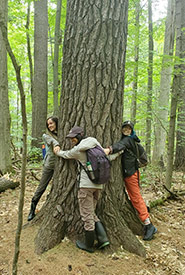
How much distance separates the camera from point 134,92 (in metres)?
7.85

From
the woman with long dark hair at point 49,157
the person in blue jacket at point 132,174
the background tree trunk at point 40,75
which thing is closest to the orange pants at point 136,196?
the person in blue jacket at point 132,174

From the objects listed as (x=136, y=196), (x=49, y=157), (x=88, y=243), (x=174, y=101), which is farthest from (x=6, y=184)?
(x=174, y=101)

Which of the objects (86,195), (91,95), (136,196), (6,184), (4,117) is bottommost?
(6,184)

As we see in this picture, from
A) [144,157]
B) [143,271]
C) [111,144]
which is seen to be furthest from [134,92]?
[143,271]

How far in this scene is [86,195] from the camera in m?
2.96

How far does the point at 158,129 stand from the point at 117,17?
24.0ft

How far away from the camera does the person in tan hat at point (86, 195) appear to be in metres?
2.95

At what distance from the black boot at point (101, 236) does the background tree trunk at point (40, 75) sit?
7.45m

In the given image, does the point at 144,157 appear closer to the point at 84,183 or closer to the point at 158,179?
the point at 84,183

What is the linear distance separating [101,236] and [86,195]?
0.64 metres

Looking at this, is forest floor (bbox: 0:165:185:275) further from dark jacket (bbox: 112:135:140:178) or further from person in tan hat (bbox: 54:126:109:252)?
dark jacket (bbox: 112:135:140:178)

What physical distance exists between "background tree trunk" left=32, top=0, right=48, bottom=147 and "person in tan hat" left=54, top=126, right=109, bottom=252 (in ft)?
23.8

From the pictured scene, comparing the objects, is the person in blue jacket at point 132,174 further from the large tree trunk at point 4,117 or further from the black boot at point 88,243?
the large tree trunk at point 4,117

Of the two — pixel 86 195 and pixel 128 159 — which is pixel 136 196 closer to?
pixel 128 159
